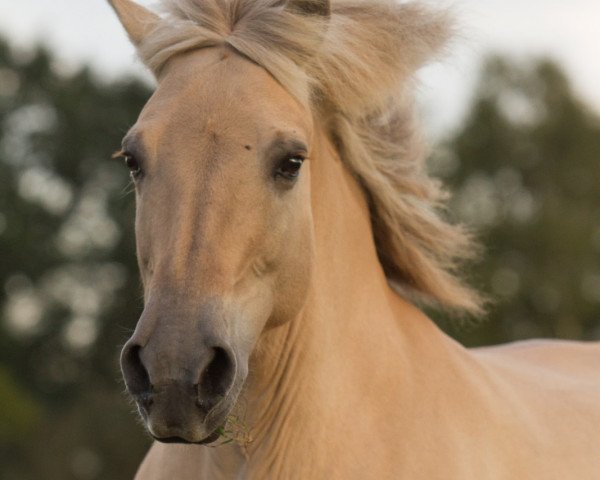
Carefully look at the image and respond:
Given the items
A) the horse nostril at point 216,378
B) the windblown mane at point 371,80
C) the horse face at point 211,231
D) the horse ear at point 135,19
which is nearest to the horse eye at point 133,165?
the horse face at point 211,231

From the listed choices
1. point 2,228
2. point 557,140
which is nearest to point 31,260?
point 2,228

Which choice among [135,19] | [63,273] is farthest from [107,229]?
[135,19]

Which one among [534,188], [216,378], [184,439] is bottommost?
[534,188]

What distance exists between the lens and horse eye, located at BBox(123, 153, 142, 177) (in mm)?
4598

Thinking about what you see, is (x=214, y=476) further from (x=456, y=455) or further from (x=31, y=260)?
(x=31, y=260)

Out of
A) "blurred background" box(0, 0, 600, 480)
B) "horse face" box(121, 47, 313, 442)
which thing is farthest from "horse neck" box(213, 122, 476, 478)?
"blurred background" box(0, 0, 600, 480)

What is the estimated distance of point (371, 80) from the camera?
5121 millimetres

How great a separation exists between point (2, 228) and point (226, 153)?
35187 millimetres

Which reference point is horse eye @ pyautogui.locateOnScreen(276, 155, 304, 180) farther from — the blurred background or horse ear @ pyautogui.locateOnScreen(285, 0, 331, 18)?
the blurred background

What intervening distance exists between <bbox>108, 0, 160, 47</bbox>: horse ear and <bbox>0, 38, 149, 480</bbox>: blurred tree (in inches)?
1092

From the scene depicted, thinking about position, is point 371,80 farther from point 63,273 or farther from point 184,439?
point 63,273

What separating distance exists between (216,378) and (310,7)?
1.66 meters

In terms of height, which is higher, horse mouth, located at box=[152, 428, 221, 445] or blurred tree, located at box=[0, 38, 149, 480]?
horse mouth, located at box=[152, 428, 221, 445]

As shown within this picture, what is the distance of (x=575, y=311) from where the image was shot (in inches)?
1631
